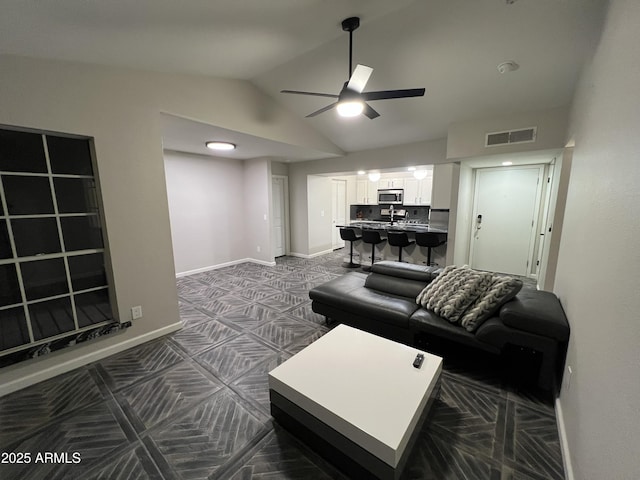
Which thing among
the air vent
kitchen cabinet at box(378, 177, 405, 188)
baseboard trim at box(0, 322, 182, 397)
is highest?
the air vent

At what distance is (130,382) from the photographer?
7.67 ft

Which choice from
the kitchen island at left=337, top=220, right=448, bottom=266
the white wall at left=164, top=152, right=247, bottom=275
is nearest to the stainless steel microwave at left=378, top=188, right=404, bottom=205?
the kitchen island at left=337, top=220, right=448, bottom=266

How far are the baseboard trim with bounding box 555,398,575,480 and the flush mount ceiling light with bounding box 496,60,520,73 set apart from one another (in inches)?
129

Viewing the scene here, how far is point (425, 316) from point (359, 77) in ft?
7.88

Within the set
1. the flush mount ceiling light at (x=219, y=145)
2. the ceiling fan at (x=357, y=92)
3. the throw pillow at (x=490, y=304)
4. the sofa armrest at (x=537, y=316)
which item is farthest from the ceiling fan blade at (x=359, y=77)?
the flush mount ceiling light at (x=219, y=145)

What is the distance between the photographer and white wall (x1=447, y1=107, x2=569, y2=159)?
3428mm

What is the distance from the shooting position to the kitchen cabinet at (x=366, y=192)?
8.72 m

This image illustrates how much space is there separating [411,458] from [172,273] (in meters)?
3.04

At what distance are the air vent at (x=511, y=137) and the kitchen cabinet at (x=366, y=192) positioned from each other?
4812 mm

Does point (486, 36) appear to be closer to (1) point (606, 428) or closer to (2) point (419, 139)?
(2) point (419, 139)

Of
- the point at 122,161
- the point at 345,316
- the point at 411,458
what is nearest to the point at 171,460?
the point at 411,458

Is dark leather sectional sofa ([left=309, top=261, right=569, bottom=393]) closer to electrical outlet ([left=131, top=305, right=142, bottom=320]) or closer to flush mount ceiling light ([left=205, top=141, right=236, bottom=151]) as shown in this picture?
electrical outlet ([left=131, top=305, right=142, bottom=320])

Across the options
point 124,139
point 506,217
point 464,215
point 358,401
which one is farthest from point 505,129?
point 124,139

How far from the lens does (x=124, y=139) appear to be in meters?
2.65
